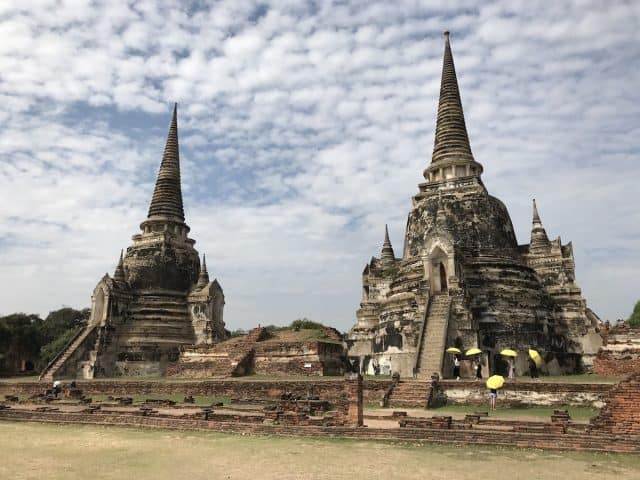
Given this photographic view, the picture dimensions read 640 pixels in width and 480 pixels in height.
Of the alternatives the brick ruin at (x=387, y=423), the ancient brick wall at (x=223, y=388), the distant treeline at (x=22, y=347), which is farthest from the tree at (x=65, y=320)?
the brick ruin at (x=387, y=423)

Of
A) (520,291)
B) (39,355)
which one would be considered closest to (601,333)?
(520,291)

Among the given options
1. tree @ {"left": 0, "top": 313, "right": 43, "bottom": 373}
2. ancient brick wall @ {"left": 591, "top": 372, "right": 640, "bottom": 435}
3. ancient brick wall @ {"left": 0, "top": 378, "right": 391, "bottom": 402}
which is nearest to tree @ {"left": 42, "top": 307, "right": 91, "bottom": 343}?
tree @ {"left": 0, "top": 313, "right": 43, "bottom": 373}

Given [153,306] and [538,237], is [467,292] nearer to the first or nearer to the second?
[538,237]

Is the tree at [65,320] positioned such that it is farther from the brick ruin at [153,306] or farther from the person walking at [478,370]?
the person walking at [478,370]

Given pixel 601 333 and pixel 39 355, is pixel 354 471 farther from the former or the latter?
pixel 39 355

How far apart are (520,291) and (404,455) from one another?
1616 centimetres

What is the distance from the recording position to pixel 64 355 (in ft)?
99.1

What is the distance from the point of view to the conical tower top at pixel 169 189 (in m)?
37.2

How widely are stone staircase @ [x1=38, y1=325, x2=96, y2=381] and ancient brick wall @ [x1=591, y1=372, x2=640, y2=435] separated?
27.1 meters

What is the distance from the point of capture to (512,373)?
67.2 ft

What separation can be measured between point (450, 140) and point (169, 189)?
1991cm

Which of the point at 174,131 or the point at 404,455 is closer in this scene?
the point at 404,455

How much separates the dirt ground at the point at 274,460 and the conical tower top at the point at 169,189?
26186 millimetres

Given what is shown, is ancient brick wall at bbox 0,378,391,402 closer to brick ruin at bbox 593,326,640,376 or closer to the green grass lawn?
the green grass lawn
